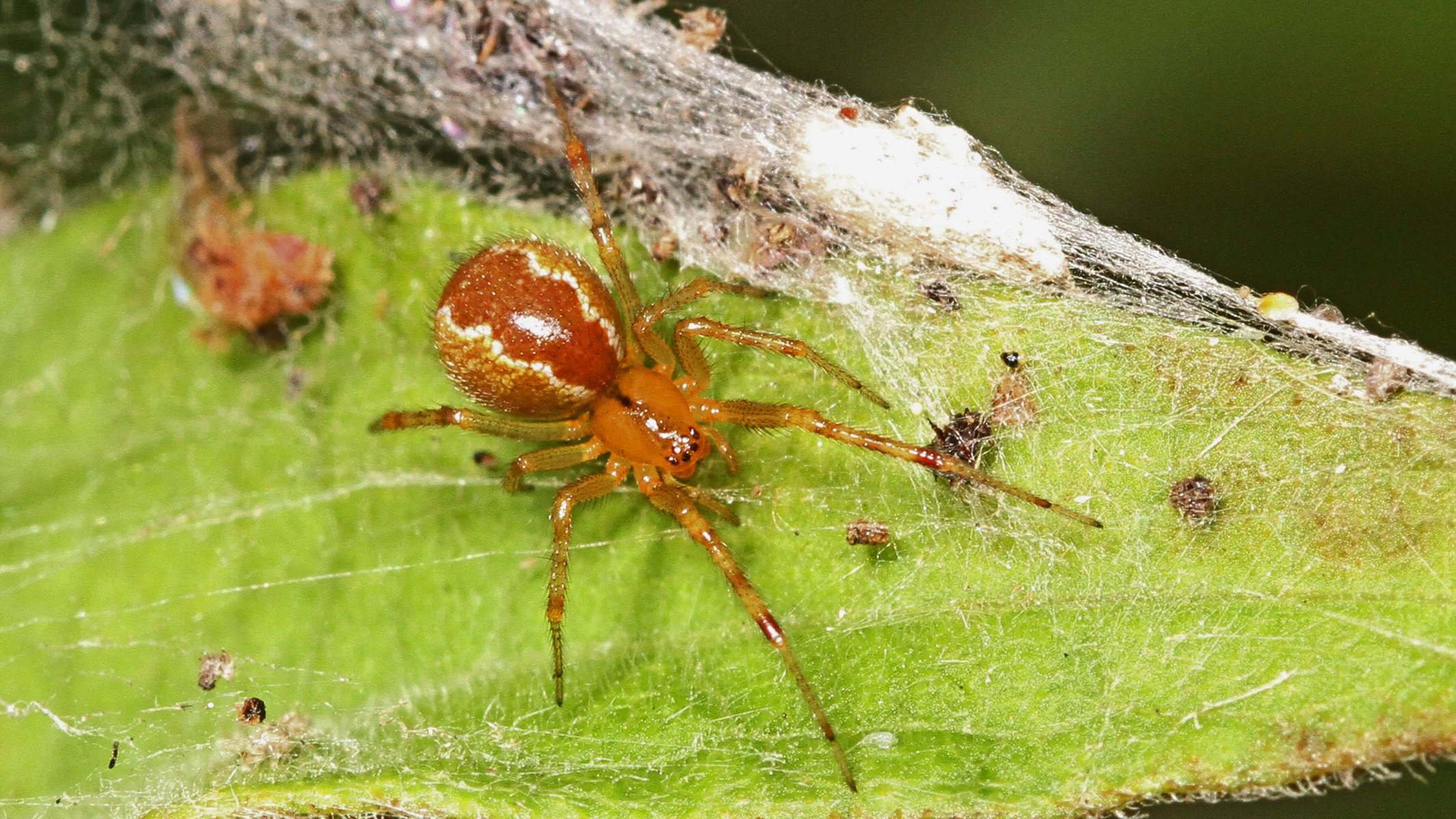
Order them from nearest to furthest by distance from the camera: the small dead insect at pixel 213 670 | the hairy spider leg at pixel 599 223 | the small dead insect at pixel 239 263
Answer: the small dead insect at pixel 213 670 → the hairy spider leg at pixel 599 223 → the small dead insect at pixel 239 263

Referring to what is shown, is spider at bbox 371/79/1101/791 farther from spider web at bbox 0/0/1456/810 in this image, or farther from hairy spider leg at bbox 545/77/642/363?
spider web at bbox 0/0/1456/810

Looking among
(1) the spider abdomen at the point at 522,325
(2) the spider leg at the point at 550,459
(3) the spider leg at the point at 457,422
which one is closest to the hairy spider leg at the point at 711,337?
(1) the spider abdomen at the point at 522,325

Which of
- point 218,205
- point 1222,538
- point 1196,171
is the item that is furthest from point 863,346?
point 218,205

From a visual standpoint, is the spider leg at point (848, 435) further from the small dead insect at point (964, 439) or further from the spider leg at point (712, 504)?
the spider leg at point (712, 504)

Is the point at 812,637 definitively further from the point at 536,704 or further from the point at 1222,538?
the point at 1222,538

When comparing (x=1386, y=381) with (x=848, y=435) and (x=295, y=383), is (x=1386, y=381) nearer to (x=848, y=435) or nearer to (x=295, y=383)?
(x=848, y=435)

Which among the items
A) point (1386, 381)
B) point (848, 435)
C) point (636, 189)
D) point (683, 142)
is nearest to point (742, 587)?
point (848, 435)
